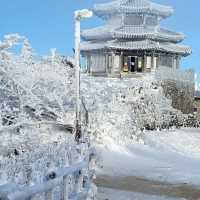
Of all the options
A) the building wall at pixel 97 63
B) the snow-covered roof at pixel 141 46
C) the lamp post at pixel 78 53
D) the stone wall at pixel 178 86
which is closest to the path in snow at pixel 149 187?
the lamp post at pixel 78 53

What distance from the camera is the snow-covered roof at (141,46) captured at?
1896 inches

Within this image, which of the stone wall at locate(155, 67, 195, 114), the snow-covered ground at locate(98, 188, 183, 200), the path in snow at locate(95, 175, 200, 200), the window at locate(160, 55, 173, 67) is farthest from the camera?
the window at locate(160, 55, 173, 67)

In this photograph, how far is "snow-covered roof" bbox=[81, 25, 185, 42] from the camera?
161 ft

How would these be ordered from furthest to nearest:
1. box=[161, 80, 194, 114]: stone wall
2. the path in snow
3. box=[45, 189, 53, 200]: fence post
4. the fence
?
box=[161, 80, 194, 114]: stone wall, the path in snow, box=[45, 189, 53, 200]: fence post, the fence

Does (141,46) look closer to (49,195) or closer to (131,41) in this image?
(131,41)

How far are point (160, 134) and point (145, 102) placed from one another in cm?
435

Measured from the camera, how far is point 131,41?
163 ft

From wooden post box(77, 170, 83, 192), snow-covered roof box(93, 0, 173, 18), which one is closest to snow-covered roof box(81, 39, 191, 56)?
snow-covered roof box(93, 0, 173, 18)

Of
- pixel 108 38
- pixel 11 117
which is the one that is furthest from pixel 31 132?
pixel 108 38

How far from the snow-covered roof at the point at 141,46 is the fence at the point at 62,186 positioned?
3383cm

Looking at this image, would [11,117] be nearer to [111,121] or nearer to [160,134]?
[111,121]

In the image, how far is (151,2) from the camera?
52094mm

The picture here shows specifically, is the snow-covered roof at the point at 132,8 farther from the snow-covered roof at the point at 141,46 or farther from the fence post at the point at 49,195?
the fence post at the point at 49,195

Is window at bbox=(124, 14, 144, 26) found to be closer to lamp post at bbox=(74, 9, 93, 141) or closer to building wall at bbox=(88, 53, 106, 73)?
building wall at bbox=(88, 53, 106, 73)
